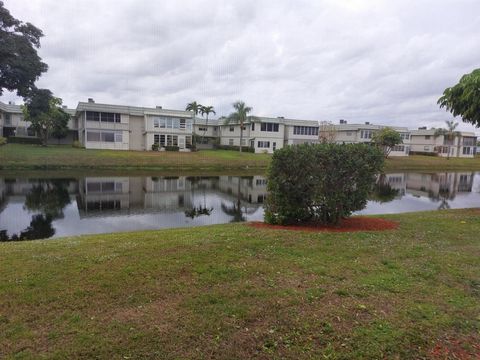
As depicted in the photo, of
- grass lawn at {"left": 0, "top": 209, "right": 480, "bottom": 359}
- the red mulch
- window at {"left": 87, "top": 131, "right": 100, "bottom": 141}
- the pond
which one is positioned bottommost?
the pond

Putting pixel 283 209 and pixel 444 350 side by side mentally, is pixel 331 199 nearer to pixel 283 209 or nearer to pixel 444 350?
pixel 283 209

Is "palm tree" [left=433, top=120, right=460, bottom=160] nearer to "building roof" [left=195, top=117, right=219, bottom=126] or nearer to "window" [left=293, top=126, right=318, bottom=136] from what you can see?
"window" [left=293, top=126, right=318, bottom=136]

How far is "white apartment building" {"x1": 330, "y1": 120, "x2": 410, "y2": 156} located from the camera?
6650cm

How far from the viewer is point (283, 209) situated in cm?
1032

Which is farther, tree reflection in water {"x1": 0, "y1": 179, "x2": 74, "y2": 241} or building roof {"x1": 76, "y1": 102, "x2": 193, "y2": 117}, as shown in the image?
building roof {"x1": 76, "y1": 102, "x2": 193, "y2": 117}

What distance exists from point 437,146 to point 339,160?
81.8m

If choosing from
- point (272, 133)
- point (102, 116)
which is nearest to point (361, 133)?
point (272, 133)

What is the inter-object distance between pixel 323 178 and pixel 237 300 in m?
5.97

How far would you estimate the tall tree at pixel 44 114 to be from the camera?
32406 millimetres

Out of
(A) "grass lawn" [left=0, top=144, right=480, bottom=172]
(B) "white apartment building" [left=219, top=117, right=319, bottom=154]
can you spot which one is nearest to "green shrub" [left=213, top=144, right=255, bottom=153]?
(B) "white apartment building" [left=219, top=117, right=319, bottom=154]

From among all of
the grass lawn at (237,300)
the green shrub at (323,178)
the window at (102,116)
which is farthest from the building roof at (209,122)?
the grass lawn at (237,300)

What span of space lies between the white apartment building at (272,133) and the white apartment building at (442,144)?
120 ft

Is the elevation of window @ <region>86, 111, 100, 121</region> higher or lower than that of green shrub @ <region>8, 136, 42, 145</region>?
higher

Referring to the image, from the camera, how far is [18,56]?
1175 inches
